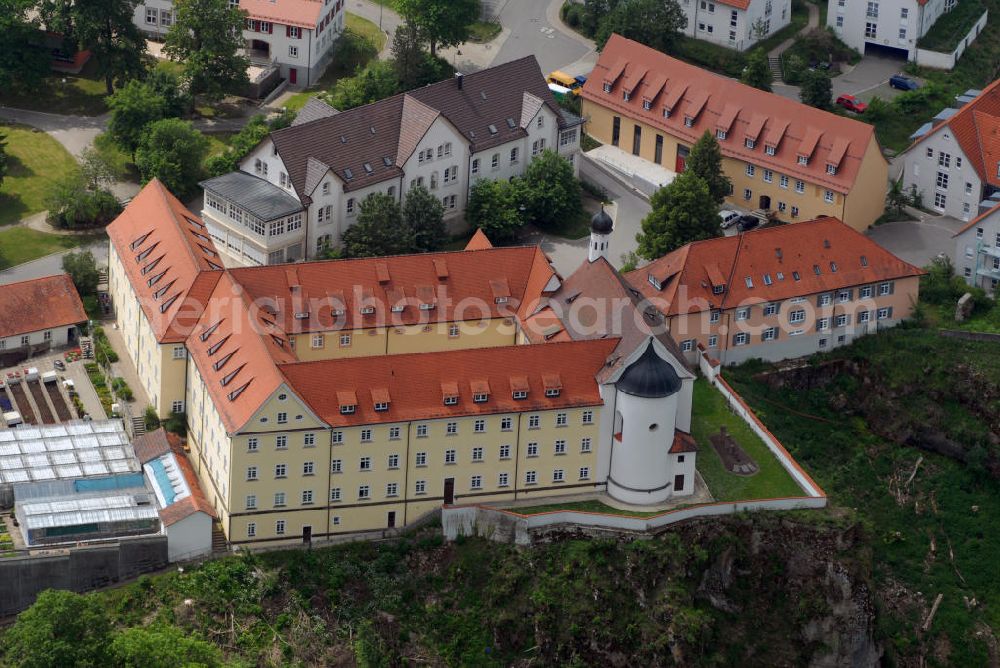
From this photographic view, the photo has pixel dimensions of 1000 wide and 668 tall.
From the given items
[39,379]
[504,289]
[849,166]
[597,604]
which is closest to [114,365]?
[39,379]

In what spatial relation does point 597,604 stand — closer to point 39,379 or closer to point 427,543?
point 427,543

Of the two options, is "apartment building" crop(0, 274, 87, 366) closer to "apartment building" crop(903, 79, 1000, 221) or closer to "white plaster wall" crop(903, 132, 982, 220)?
"white plaster wall" crop(903, 132, 982, 220)

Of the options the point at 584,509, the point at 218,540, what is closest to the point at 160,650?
the point at 218,540

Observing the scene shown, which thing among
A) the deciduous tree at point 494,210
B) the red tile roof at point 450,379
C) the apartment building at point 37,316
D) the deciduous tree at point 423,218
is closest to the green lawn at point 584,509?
the red tile roof at point 450,379

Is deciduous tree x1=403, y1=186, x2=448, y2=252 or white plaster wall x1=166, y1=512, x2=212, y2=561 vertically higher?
deciduous tree x1=403, y1=186, x2=448, y2=252

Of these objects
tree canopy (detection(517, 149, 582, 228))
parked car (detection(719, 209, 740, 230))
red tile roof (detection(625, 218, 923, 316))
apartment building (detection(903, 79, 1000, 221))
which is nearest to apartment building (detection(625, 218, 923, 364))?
red tile roof (detection(625, 218, 923, 316))

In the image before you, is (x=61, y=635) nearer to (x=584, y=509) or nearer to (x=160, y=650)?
(x=160, y=650)

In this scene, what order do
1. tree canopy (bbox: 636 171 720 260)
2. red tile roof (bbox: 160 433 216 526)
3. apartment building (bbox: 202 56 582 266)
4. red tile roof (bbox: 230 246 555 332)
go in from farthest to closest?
tree canopy (bbox: 636 171 720 260), apartment building (bbox: 202 56 582 266), red tile roof (bbox: 230 246 555 332), red tile roof (bbox: 160 433 216 526)
